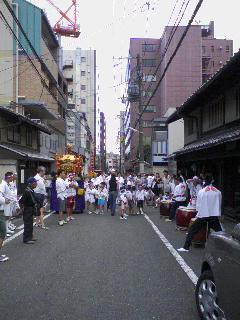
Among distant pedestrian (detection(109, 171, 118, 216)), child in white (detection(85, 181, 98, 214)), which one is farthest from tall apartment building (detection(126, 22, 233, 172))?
distant pedestrian (detection(109, 171, 118, 216))

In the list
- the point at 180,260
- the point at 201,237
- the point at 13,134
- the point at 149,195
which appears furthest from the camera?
the point at 13,134

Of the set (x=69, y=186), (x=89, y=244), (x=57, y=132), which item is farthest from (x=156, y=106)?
(x=89, y=244)

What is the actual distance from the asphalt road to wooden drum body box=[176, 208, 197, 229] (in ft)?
2.07

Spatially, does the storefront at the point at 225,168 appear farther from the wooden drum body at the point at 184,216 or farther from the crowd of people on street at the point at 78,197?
the wooden drum body at the point at 184,216

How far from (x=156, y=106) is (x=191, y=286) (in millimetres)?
57168

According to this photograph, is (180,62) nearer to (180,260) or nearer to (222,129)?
(222,129)

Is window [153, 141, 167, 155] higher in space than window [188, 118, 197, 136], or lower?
lower

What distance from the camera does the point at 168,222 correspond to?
1374 cm

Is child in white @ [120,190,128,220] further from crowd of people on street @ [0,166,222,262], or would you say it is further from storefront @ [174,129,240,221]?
storefront @ [174,129,240,221]

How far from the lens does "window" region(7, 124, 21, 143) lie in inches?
875

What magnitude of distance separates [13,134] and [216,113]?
1265 centimetres

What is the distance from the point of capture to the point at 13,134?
2303cm

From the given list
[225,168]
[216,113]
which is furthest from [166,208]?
[216,113]

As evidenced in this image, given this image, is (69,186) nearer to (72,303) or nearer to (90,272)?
(90,272)
